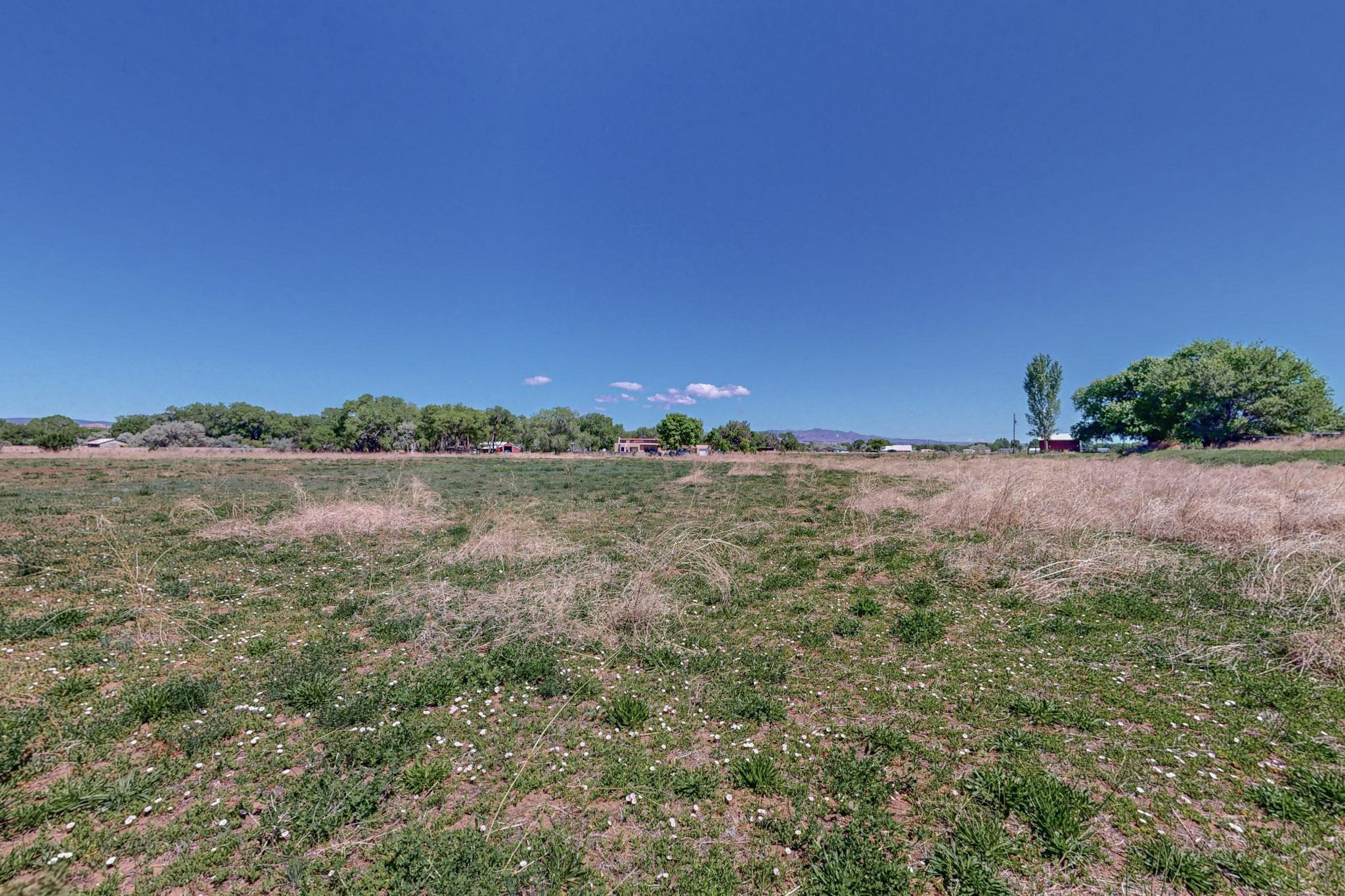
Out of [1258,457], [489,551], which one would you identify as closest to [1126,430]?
[1258,457]

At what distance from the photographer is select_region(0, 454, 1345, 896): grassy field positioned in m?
3.24

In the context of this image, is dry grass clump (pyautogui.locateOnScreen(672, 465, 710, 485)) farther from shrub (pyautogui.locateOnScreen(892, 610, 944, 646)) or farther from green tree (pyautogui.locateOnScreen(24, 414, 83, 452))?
green tree (pyautogui.locateOnScreen(24, 414, 83, 452))

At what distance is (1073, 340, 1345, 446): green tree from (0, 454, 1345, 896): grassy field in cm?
4588

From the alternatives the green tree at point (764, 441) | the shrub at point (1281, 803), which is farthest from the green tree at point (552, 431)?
the shrub at point (1281, 803)

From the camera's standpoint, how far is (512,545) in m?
11.5

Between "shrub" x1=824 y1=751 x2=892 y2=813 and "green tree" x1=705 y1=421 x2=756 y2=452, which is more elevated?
"green tree" x1=705 y1=421 x2=756 y2=452

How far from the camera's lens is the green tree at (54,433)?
63469mm

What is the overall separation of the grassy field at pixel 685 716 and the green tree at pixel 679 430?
397 feet

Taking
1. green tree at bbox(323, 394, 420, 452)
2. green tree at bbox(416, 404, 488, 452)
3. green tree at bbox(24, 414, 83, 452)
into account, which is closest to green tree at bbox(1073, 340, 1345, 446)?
green tree at bbox(416, 404, 488, 452)

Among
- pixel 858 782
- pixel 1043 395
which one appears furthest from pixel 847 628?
pixel 1043 395

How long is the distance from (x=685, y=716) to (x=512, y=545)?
7730 millimetres

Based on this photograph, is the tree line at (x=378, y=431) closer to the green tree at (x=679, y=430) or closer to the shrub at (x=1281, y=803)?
the green tree at (x=679, y=430)

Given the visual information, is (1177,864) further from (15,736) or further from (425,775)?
(15,736)

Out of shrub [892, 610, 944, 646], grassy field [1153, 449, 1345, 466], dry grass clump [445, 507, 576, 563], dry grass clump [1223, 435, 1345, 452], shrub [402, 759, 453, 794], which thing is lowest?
shrub [402, 759, 453, 794]
